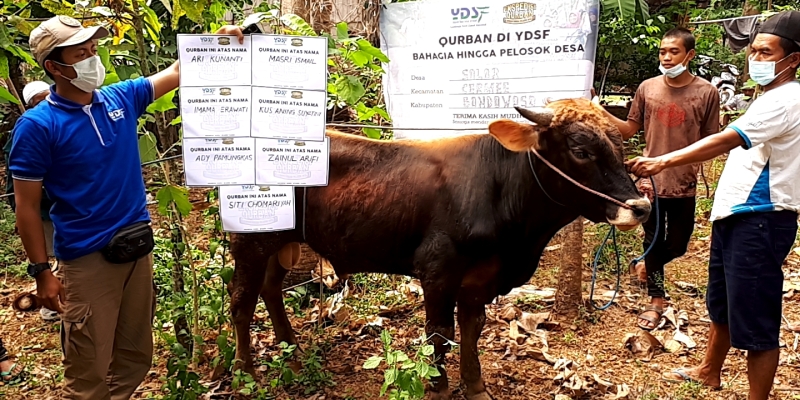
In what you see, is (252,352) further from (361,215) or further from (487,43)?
(487,43)

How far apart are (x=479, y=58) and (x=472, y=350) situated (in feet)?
6.64

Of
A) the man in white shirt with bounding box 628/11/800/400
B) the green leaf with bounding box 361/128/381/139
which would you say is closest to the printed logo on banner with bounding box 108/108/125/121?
the green leaf with bounding box 361/128/381/139

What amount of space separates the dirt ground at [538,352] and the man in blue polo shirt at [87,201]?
3.82 feet

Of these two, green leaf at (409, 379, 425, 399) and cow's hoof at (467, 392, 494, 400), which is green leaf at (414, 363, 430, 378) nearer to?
green leaf at (409, 379, 425, 399)

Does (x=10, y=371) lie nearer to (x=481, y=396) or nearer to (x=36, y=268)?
(x=36, y=268)

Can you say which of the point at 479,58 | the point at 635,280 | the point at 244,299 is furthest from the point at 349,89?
the point at 635,280

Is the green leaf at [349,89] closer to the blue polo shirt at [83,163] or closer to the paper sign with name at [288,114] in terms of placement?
the paper sign with name at [288,114]

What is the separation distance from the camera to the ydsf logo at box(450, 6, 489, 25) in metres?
4.28

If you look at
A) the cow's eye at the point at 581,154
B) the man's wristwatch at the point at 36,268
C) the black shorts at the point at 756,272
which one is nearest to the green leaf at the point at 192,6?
the man's wristwatch at the point at 36,268

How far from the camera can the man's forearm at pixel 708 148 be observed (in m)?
3.23

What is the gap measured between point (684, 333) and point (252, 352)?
3514 millimetres

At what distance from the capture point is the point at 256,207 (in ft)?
12.0

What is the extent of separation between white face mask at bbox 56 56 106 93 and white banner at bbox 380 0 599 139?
2327mm

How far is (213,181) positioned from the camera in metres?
3.48
